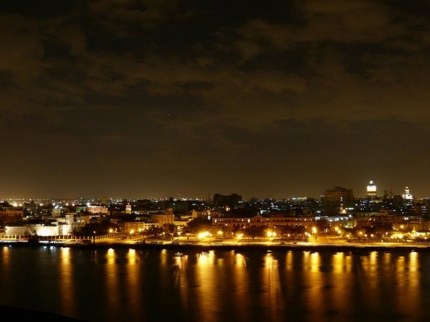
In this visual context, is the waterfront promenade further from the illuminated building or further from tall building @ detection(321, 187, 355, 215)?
the illuminated building

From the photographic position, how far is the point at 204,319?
6219mm

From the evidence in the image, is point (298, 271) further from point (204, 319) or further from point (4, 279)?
point (4, 279)

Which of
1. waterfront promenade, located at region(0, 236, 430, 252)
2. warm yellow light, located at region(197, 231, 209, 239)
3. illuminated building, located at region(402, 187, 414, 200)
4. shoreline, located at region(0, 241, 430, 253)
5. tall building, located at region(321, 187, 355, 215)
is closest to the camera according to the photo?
shoreline, located at region(0, 241, 430, 253)

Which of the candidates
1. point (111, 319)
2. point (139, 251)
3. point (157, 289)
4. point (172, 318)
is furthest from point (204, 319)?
point (139, 251)

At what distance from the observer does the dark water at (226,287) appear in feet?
21.4

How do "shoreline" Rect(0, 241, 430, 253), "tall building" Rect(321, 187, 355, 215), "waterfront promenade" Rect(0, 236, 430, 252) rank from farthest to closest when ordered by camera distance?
"tall building" Rect(321, 187, 355, 215) < "waterfront promenade" Rect(0, 236, 430, 252) < "shoreline" Rect(0, 241, 430, 253)

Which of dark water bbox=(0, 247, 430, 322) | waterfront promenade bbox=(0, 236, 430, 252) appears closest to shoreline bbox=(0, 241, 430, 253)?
waterfront promenade bbox=(0, 236, 430, 252)

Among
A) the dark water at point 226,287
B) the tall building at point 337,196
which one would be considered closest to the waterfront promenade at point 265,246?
the dark water at point 226,287

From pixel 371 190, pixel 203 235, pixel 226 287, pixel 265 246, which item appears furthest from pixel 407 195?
pixel 226 287

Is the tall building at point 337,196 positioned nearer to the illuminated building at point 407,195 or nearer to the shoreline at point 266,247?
the illuminated building at point 407,195

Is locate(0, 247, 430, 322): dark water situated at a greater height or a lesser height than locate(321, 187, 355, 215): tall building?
lesser

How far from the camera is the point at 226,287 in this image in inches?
311

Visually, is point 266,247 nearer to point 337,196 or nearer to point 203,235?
point 203,235

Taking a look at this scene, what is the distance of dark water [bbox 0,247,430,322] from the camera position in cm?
652
